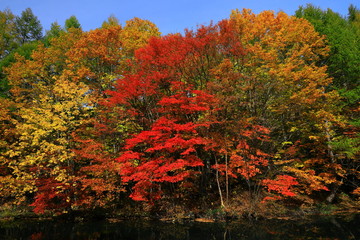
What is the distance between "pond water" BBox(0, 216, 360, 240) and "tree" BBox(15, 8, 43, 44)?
99.6ft

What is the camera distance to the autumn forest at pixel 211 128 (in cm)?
1660

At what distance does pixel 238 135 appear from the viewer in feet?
57.4

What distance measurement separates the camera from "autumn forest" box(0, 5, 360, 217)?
1660 centimetres

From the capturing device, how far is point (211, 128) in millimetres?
18547

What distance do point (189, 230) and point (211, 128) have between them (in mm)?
7787

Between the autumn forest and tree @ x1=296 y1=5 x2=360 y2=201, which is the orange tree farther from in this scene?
tree @ x1=296 y1=5 x2=360 y2=201

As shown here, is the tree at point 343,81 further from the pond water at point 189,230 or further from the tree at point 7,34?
the tree at point 7,34

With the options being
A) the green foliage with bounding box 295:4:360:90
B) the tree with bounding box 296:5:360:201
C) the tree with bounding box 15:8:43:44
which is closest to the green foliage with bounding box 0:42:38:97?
the tree with bounding box 15:8:43:44

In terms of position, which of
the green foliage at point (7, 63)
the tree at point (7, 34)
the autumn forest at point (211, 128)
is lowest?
the autumn forest at point (211, 128)

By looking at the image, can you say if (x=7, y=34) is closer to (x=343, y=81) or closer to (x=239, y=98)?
(x=239, y=98)

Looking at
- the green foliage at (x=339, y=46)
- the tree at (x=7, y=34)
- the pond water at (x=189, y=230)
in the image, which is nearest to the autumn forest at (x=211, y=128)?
the green foliage at (x=339, y=46)

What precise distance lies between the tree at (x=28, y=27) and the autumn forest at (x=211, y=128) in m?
19.9

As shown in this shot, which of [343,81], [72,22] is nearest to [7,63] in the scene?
[72,22]

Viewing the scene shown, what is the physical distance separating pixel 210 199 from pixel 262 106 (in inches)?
349
